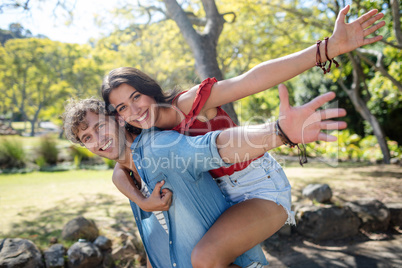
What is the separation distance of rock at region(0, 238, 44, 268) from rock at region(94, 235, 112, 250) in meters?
0.64

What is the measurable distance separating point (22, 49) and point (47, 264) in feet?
70.8

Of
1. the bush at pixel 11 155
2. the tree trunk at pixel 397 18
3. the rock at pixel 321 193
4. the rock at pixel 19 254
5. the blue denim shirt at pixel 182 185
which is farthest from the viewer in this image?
the bush at pixel 11 155

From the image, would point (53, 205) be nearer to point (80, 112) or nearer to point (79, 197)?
point (79, 197)

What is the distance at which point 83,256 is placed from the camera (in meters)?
3.44

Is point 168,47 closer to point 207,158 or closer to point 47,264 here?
point 47,264

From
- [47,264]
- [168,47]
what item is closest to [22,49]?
[168,47]

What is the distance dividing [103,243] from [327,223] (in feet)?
10.6

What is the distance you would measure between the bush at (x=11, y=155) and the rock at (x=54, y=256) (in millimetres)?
8424

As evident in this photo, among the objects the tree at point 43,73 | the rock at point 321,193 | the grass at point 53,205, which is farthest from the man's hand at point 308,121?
the tree at point 43,73

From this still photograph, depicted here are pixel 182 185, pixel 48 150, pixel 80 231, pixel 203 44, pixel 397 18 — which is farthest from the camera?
pixel 48 150

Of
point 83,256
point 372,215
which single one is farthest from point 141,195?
point 372,215

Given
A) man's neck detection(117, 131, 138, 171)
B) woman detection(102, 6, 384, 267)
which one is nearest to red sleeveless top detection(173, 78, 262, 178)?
woman detection(102, 6, 384, 267)

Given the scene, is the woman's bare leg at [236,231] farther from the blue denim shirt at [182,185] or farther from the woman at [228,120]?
the blue denim shirt at [182,185]

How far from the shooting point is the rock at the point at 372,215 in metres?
4.56
